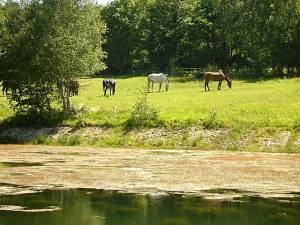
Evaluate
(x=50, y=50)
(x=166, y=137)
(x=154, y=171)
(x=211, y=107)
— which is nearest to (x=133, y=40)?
(x=50, y=50)

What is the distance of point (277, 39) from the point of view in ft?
216

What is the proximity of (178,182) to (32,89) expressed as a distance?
70.3ft

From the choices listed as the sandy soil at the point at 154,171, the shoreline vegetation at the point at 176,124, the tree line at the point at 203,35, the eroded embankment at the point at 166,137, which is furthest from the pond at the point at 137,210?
the tree line at the point at 203,35

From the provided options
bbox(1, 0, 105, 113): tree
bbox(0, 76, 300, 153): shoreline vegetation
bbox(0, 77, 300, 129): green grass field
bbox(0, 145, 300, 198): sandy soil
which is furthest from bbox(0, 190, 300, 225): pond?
bbox(1, 0, 105, 113): tree

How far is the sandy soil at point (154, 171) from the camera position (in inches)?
862

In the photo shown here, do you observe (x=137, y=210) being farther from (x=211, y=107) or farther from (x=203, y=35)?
(x=203, y=35)

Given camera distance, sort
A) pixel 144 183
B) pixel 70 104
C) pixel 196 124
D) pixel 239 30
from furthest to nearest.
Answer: pixel 239 30 < pixel 70 104 < pixel 196 124 < pixel 144 183

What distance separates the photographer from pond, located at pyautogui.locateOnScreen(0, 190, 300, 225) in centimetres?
1667

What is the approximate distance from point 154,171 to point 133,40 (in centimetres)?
8234

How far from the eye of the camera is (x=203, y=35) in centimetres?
8181

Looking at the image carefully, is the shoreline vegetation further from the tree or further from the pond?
the pond

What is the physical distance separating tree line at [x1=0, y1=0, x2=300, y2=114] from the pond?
22.0m

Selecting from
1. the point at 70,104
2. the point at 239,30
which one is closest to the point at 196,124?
the point at 70,104

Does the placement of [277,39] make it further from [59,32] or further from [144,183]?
[144,183]
